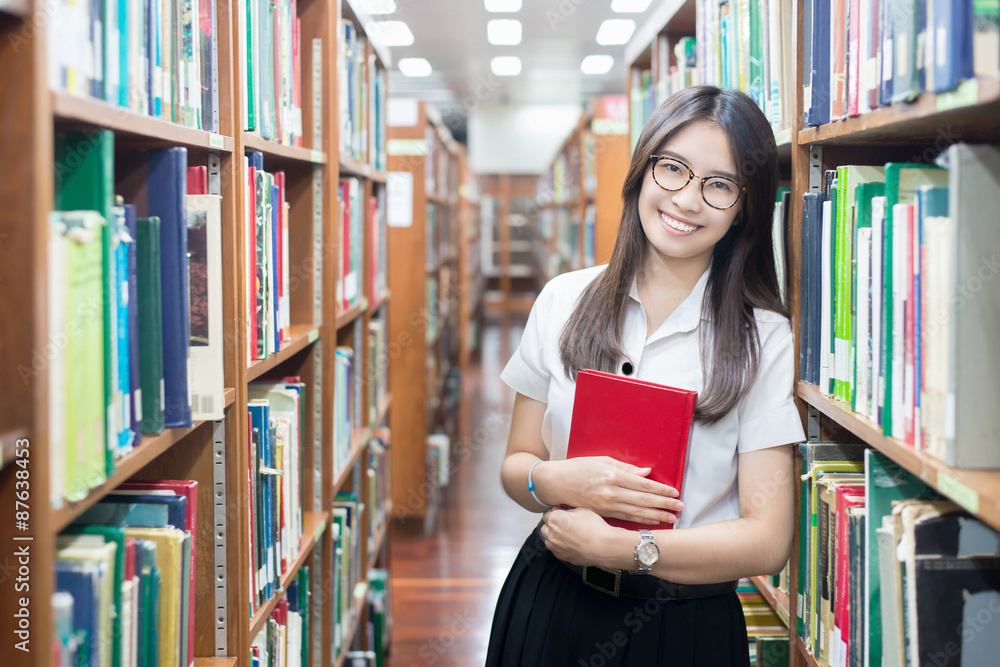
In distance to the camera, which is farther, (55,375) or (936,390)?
(936,390)

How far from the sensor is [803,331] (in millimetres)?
1366

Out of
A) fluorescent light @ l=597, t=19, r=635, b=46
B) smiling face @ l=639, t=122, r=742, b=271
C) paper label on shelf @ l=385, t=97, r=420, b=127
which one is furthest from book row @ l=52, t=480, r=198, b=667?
fluorescent light @ l=597, t=19, r=635, b=46

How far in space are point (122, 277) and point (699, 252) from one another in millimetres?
919

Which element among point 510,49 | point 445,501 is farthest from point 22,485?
point 510,49

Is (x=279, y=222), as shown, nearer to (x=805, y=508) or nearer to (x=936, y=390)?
(x=805, y=508)

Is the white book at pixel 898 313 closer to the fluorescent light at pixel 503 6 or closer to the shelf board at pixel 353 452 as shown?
the shelf board at pixel 353 452

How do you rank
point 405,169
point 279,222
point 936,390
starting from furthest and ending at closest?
1. point 405,169
2. point 279,222
3. point 936,390

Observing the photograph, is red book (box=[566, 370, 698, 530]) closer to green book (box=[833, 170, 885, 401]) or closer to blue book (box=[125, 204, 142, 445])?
green book (box=[833, 170, 885, 401])

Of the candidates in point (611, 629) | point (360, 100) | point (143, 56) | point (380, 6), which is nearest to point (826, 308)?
point (611, 629)

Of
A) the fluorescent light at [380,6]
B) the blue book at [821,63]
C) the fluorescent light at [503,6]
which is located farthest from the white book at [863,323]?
the fluorescent light at [503,6]

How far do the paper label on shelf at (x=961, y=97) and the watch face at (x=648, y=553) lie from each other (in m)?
0.75

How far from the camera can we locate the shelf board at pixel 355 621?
2.26 meters

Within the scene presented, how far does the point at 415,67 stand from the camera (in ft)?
26.8

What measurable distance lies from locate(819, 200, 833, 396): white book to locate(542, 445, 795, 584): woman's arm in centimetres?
15
